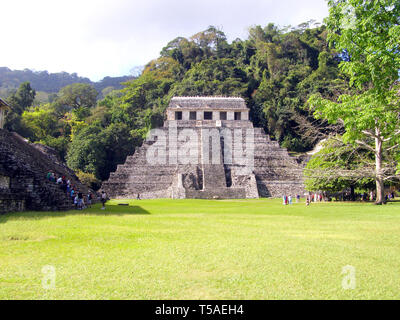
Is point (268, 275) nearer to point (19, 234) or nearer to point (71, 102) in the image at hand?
point (19, 234)

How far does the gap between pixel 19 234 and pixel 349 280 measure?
624 cm

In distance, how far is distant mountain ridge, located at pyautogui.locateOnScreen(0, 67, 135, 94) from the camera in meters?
109

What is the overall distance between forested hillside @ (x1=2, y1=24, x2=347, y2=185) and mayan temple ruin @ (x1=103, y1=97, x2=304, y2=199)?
4991 millimetres

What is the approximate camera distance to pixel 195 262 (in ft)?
18.1

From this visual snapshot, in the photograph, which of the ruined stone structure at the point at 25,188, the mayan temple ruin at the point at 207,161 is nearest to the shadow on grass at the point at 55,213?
the ruined stone structure at the point at 25,188

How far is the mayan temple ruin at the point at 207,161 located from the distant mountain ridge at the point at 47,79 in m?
74.6

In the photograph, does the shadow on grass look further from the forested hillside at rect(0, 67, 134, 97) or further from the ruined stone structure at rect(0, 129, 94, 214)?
the forested hillside at rect(0, 67, 134, 97)

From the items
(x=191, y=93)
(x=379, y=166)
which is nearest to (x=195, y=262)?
(x=379, y=166)

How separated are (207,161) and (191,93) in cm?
1787

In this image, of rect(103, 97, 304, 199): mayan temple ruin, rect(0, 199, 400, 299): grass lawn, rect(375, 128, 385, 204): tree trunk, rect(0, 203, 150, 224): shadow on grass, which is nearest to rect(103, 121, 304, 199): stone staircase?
rect(103, 97, 304, 199): mayan temple ruin

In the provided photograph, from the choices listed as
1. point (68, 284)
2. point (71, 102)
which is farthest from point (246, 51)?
point (68, 284)

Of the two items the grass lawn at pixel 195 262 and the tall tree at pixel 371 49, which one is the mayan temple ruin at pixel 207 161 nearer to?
the tall tree at pixel 371 49

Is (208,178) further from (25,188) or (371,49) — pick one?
(371,49)

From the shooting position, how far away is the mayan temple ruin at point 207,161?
30.7 metres
